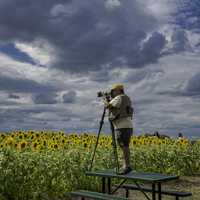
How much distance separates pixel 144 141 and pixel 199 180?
347cm

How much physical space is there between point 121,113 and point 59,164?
2.42 metres

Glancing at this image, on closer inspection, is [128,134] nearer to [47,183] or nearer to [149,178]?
[149,178]

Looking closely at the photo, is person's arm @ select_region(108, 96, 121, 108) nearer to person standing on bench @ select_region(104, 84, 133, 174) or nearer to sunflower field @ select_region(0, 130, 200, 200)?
person standing on bench @ select_region(104, 84, 133, 174)

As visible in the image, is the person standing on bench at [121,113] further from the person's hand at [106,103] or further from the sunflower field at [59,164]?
the sunflower field at [59,164]

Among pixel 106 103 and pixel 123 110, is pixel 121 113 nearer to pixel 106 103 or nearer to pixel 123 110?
pixel 123 110

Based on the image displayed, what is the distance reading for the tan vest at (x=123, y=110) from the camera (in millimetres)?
7743

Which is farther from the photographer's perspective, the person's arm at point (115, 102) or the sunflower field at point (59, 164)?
the sunflower field at point (59, 164)

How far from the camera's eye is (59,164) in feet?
31.8

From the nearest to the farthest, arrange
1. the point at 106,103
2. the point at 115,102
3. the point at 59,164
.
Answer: the point at 115,102 < the point at 106,103 < the point at 59,164

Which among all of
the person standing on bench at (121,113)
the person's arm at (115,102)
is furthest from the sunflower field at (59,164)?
the person's arm at (115,102)

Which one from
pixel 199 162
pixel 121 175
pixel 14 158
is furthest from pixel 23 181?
pixel 199 162

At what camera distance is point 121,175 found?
26.2ft

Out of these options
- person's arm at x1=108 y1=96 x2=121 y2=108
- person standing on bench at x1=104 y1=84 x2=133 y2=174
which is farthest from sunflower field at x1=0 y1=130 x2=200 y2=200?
person's arm at x1=108 y1=96 x2=121 y2=108

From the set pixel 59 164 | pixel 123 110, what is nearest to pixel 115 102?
pixel 123 110
